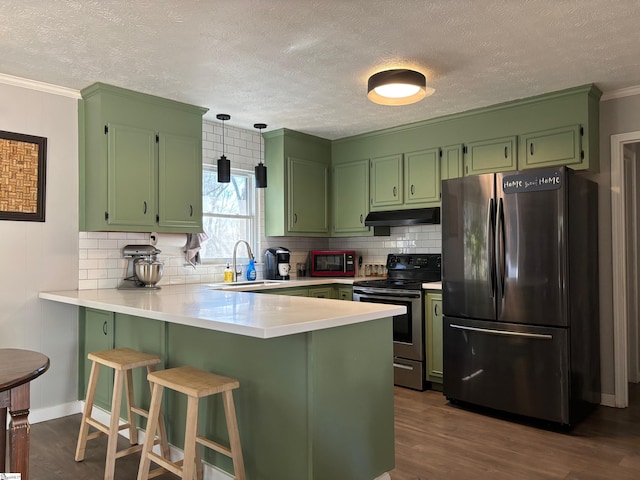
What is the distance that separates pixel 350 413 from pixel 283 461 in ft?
1.16

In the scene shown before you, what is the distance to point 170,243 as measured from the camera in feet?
13.8

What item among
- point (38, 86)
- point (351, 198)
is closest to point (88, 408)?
point (38, 86)

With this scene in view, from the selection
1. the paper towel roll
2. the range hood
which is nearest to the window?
the paper towel roll

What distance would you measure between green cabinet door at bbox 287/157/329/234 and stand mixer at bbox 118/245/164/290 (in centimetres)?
150

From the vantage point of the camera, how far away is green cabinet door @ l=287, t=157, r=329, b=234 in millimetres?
4980

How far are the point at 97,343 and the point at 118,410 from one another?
1043 millimetres

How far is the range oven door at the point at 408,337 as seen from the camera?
415cm

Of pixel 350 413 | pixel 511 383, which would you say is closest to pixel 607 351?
pixel 511 383

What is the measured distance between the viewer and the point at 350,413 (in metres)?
2.19

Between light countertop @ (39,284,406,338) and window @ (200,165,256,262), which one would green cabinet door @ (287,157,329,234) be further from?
light countertop @ (39,284,406,338)

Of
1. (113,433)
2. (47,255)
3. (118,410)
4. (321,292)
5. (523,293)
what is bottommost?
(113,433)

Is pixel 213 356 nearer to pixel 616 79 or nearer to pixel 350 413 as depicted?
pixel 350 413

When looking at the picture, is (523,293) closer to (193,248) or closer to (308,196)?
(308,196)

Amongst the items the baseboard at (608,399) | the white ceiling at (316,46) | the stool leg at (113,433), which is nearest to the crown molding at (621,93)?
the white ceiling at (316,46)
